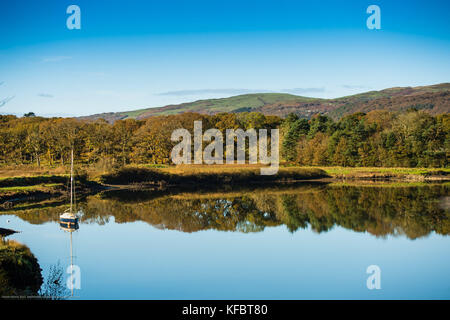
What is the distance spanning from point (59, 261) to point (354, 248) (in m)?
10.1

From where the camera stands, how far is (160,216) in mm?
23922

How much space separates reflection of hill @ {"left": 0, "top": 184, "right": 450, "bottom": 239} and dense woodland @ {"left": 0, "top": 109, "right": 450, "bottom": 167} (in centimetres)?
1669

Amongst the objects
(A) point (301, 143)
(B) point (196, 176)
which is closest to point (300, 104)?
(A) point (301, 143)

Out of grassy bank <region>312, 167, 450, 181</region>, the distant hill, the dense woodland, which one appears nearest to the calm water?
grassy bank <region>312, 167, 450, 181</region>

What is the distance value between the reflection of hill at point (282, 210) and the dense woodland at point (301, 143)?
1669 cm

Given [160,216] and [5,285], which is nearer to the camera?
[5,285]

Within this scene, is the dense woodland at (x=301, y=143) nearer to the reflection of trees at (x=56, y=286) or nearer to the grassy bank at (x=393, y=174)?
the grassy bank at (x=393, y=174)

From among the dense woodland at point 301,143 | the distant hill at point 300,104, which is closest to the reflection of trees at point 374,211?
the dense woodland at point 301,143

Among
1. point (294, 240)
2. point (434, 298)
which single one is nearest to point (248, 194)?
point (294, 240)

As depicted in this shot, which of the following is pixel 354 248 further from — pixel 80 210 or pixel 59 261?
pixel 80 210

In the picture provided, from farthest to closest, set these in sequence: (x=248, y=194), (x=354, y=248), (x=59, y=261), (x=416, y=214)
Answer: (x=248, y=194), (x=416, y=214), (x=354, y=248), (x=59, y=261)

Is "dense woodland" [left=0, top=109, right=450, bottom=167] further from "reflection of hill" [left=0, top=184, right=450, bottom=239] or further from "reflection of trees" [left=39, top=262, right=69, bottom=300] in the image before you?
"reflection of trees" [left=39, top=262, right=69, bottom=300]

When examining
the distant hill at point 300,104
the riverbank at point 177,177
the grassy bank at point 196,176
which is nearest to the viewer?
the riverbank at point 177,177

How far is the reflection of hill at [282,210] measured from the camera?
68.9 feet
